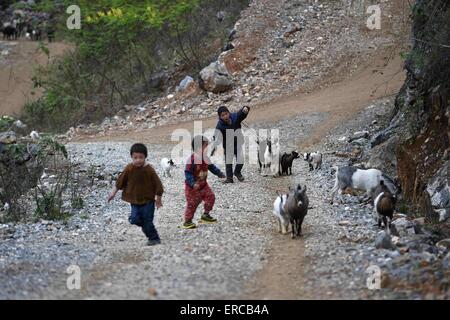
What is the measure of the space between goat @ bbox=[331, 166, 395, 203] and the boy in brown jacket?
11.7ft

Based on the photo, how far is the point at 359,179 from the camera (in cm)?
1098

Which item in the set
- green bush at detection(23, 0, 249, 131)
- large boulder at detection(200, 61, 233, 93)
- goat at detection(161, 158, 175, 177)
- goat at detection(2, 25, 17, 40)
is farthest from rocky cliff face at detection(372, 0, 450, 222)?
goat at detection(2, 25, 17, 40)

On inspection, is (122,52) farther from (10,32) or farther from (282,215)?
(282,215)

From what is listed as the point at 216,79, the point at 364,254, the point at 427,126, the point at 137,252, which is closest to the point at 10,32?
the point at 216,79

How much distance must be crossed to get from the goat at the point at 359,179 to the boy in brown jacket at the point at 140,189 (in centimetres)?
356

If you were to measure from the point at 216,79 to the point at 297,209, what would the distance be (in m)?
15.7

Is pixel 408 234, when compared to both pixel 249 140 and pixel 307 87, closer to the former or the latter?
pixel 249 140

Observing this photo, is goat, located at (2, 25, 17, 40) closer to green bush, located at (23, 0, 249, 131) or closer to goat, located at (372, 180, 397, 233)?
green bush, located at (23, 0, 249, 131)

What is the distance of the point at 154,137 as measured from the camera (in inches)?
845

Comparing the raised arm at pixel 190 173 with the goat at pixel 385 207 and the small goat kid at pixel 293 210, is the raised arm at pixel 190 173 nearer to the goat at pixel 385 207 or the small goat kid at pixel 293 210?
the small goat kid at pixel 293 210

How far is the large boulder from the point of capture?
79.6 ft

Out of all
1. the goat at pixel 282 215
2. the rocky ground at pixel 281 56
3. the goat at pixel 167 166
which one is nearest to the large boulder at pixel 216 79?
the rocky ground at pixel 281 56

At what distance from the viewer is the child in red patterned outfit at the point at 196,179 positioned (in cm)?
985

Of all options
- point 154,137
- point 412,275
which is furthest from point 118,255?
point 154,137
